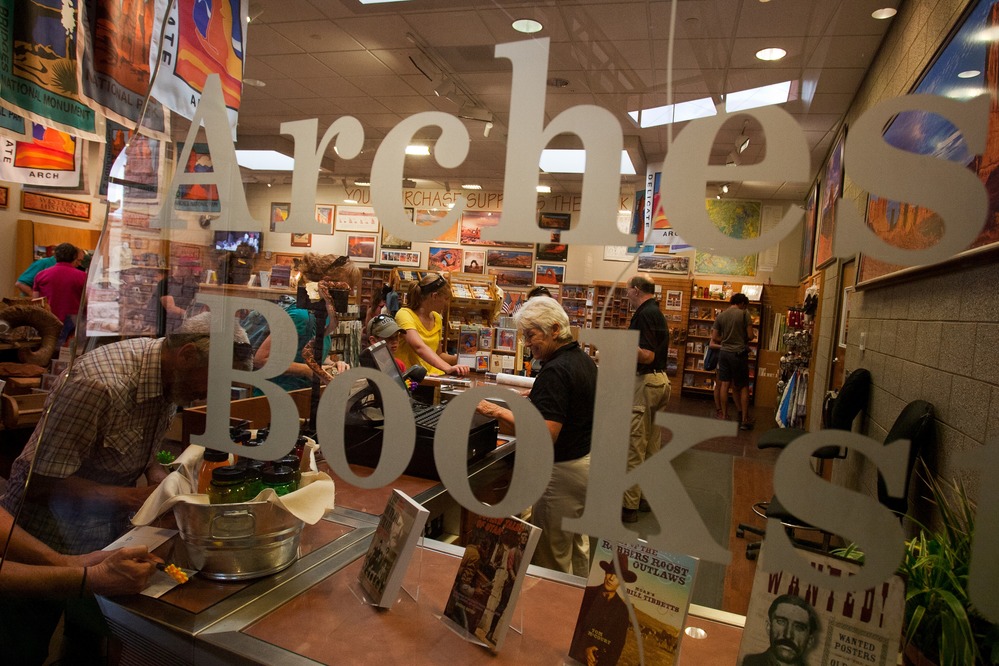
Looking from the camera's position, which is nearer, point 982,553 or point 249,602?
point 982,553

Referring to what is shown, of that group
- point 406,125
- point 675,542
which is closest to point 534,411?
point 675,542

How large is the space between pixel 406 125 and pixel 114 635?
1140 mm

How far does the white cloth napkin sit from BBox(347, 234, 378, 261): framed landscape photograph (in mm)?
413

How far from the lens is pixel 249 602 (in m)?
1.12

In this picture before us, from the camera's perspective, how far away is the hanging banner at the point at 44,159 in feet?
9.50

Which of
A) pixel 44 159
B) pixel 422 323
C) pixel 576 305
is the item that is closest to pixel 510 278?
pixel 576 305

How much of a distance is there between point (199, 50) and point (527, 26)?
2.97ft

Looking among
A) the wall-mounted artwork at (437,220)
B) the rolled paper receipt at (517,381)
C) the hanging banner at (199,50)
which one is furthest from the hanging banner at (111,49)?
the rolled paper receipt at (517,381)

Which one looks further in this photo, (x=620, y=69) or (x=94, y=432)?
(x=94, y=432)

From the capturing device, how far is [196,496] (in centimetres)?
116

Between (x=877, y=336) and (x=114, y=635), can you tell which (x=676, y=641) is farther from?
(x=877, y=336)

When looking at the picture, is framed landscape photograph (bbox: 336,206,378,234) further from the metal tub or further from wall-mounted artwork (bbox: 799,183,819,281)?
wall-mounted artwork (bbox: 799,183,819,281)

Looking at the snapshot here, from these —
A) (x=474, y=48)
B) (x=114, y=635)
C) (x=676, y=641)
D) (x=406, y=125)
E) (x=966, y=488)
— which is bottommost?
(x=114, y=635)

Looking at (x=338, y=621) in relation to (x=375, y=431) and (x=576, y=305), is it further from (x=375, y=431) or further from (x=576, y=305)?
(x=576, y=305)
